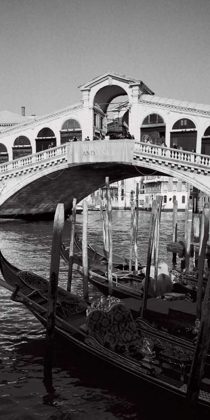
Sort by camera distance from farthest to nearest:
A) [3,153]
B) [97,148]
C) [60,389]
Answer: [3,153], [97,148], [60,389]

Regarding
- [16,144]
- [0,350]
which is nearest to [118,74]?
[16,144]

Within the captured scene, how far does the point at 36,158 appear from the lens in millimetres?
16469

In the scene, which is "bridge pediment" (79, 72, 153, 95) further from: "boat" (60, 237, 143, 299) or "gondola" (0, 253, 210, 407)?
"gondola" (0, 253, 210, 407)

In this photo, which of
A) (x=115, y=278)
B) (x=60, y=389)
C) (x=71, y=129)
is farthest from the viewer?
(x=71, y=129)

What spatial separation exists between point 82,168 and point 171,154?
159 inches

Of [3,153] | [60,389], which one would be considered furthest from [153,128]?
[60,389]

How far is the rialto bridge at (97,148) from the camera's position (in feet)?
49.5

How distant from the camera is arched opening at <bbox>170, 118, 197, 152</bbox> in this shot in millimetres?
17859

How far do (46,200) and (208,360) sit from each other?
1756cm

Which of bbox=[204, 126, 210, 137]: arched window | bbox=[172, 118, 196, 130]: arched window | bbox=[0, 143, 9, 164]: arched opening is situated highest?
bbox=[172, 118, 196, 130]: arched window

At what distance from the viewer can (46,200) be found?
20766 mm

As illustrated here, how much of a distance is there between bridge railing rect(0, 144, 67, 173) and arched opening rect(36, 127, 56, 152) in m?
3.97

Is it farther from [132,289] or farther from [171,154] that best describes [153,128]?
[132,289]

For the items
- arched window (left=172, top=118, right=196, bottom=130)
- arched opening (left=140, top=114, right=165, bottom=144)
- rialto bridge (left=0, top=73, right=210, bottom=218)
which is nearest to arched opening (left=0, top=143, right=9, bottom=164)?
rialto bridge (left=0, top=73, right=210, bottom=218)
